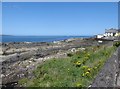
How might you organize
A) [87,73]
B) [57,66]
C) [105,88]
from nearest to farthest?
[105,88] < [87,73] < [57,66]

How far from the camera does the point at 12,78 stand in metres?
30.4

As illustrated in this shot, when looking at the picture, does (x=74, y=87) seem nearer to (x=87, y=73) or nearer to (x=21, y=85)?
(x=87, y=73)

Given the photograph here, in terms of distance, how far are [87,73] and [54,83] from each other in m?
2.39

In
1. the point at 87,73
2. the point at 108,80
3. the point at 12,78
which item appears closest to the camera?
the point at 108,80

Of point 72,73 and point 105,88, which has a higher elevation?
A: point 105,88

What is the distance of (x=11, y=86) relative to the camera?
27.0 m

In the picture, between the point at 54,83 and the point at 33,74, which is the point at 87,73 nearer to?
the point at 54,83

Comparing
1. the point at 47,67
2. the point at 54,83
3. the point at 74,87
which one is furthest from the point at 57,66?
the point at 74,87

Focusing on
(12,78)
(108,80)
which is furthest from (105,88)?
(12,78)

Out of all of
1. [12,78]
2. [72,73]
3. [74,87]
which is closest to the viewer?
[74,87]

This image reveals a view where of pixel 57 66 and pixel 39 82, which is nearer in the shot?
pixel 39 82

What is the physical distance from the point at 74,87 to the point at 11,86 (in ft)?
31.7

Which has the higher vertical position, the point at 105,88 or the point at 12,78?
the point at 105,88

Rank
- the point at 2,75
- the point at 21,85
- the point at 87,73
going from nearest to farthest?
the point at 87,73, the point at 21,85, the point at 2,75
